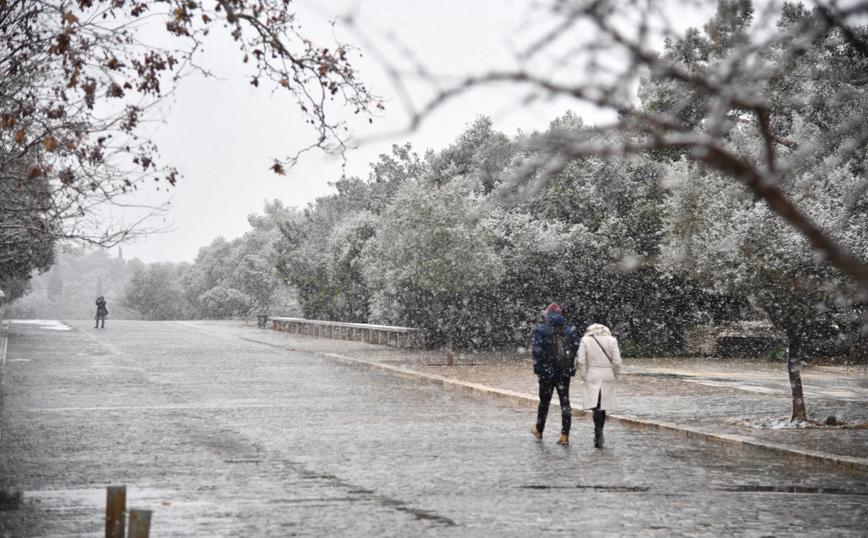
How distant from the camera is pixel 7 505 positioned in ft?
22.7

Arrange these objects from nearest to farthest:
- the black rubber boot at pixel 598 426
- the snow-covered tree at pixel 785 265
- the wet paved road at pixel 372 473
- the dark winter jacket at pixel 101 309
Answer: the wet paved road at pixel 372 473 → the black rubber boot at pixel 598 426 → the snow-covered tree at pixel 785 265 → the dark winter jacket at pixel 101 309

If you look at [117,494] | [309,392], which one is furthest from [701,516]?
[309,392]

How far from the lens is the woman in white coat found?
10.4 meters

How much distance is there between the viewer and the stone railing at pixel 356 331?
94.0 ft

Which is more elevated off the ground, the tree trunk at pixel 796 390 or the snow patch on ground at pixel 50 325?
the tree trunk at pixel 796 390

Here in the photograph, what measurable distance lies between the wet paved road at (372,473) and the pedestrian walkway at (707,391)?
63cm

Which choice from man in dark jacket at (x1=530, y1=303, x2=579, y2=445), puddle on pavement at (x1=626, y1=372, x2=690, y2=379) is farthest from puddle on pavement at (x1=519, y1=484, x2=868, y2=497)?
puddle on pavement at (x1=626, y1=372, x2=690, y2=379)

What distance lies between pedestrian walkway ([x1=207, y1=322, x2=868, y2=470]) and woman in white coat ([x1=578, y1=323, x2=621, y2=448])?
0.83 meters

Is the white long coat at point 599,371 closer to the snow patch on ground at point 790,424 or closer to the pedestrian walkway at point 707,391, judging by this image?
the pedestrian walkway at point 707,391

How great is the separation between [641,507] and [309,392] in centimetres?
974

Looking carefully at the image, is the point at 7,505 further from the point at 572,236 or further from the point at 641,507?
the point at 572,236

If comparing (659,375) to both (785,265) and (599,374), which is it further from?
(599,374)

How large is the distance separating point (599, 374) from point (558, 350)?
1.86 ft

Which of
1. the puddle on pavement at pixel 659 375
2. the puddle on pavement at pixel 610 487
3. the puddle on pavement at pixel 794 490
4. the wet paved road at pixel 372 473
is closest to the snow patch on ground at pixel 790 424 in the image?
the wet paved road at pixel 372 473
